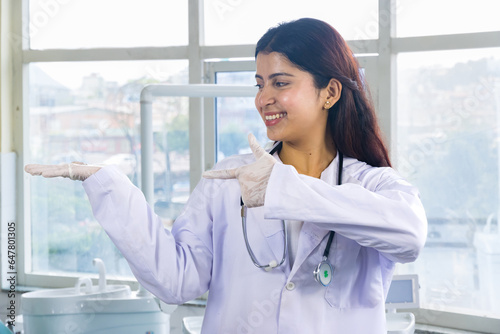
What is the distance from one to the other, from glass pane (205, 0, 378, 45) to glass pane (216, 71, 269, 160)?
0.21 metres

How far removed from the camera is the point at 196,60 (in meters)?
3.42

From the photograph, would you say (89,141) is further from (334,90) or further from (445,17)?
(334,90)

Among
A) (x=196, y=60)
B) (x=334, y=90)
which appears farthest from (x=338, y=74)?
(x=196, y=60)

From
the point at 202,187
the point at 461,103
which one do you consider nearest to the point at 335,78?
the point at 202,187

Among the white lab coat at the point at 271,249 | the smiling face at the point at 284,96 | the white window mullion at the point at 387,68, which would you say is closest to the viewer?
the white lab coat at the point at 271,249

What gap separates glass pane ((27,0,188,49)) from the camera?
11.7ft

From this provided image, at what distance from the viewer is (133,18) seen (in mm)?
3652

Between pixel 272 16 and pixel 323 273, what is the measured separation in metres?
2.43

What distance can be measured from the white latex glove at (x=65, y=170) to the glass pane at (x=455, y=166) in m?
2.11

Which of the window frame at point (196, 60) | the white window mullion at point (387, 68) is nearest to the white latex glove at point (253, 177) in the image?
the window frame at point (196, 60)

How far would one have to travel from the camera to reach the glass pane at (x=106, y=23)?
3.56 m

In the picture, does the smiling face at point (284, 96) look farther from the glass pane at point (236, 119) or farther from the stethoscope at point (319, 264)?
the glass pane at point (236, 119)

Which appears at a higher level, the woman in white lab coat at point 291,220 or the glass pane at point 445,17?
the glass pane at point 445,17

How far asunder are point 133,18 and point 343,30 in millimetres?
1356
